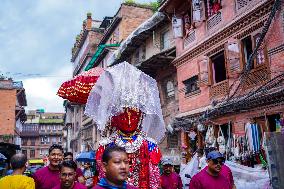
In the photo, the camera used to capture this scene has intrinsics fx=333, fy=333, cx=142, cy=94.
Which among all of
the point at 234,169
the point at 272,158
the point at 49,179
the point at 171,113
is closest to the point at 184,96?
the point at 171,113

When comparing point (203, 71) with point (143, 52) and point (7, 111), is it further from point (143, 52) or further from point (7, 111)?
point (7, 111)

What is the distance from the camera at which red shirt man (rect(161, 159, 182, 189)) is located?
7.57m

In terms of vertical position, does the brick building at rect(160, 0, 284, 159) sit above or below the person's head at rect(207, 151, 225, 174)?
above

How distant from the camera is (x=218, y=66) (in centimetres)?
1420

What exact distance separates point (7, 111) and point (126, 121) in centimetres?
3386

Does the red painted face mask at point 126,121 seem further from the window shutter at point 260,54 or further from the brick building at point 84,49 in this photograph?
the brick building at point 84,49

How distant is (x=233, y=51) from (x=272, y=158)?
9.39 metres

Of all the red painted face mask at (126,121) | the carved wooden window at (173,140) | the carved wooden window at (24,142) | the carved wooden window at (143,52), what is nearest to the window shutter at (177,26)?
the carved wooden window at (173,140)

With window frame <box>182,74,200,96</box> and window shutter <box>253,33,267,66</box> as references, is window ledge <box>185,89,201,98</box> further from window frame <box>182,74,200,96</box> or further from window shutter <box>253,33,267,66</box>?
window shutter <box>253,33,267,66</box>

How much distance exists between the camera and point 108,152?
2984mm

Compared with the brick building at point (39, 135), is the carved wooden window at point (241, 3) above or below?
above

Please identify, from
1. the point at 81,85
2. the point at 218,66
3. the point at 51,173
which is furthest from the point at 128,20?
the point at 51,173

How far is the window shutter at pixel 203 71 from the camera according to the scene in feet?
44.7

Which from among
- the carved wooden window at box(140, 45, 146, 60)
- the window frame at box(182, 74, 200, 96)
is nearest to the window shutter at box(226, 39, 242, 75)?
the window frame at box(182, 74, 200, 96)
